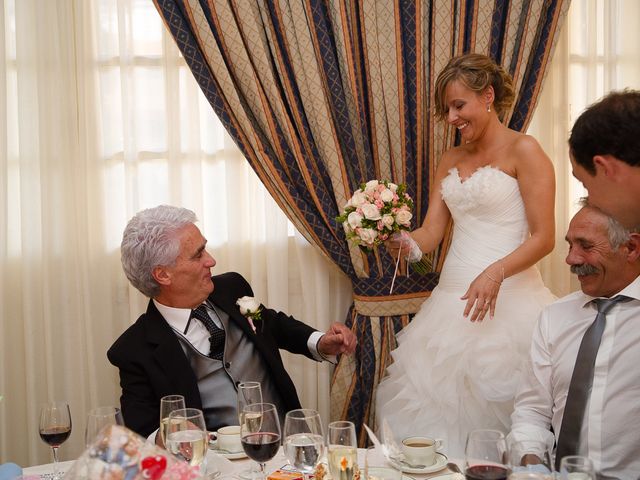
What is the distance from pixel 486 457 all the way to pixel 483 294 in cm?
156

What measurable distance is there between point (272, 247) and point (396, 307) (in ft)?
2.15

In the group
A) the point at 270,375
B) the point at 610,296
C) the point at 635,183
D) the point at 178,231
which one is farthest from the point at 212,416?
the point at 635,183

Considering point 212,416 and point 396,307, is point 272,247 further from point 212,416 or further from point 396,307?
point 212,416

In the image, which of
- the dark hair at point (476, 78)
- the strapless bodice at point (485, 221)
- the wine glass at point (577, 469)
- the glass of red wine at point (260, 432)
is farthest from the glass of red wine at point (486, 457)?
the dark hair at point (476, 78)

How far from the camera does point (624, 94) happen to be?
1.70 metres

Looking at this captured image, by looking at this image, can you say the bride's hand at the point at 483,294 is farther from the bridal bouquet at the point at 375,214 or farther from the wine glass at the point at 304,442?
the wine glass at the point at 304,442

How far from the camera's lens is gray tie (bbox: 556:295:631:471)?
2.00 m

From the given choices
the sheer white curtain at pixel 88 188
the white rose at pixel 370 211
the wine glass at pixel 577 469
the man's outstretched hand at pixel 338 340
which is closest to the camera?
the wine glass at pixel 577 469

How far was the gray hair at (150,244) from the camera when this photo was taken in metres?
2.54

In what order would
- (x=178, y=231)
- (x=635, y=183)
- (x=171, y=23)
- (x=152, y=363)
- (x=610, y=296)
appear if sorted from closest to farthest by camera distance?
1. (x=635, y=183)
2. (x=610, y=296)
3. (x=152, y=363)
4. (x=178, y=231)
5. (x=171, y=23)

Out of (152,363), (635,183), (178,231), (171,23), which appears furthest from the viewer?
(171,23)

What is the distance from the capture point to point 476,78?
3113mm

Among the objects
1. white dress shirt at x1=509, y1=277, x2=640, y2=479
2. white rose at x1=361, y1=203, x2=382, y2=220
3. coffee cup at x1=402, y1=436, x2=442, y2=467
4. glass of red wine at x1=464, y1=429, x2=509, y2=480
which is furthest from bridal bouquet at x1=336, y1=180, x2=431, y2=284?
glass of red wine at x1=464, y1=429, x2=509, y2=480

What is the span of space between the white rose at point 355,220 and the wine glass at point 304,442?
150 centimetres
